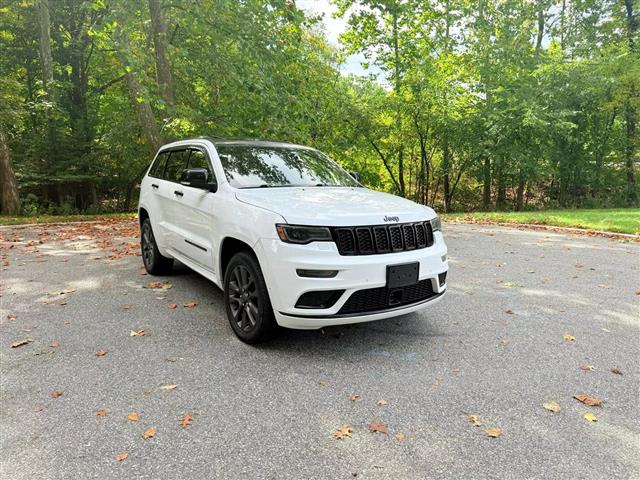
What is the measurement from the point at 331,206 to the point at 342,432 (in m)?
1.73

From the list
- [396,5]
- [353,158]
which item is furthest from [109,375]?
[396,5]

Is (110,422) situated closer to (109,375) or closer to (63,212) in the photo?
(109,375)

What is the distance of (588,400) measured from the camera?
2852 mm

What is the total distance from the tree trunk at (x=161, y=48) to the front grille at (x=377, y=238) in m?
9.40

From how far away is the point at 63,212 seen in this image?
53.0ft

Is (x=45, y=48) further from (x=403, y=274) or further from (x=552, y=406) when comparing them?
(x=552, y=406)

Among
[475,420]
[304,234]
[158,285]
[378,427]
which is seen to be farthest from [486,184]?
[378,427]

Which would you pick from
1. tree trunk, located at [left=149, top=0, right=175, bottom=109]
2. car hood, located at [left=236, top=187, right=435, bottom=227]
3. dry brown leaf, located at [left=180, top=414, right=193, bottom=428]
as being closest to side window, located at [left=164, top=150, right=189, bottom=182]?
car hood, located at [left=236, top=187, right=435, bottom=227]

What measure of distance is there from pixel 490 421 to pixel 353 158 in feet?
58.6

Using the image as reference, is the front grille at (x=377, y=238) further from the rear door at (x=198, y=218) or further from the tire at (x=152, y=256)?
the tire at (x=152, y=256)

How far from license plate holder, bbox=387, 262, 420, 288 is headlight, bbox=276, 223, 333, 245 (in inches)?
21.6

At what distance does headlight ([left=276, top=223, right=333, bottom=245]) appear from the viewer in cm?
315

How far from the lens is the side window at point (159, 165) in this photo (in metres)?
5.65

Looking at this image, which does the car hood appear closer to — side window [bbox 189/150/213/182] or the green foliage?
side window [bbox 189/150/213/182]
